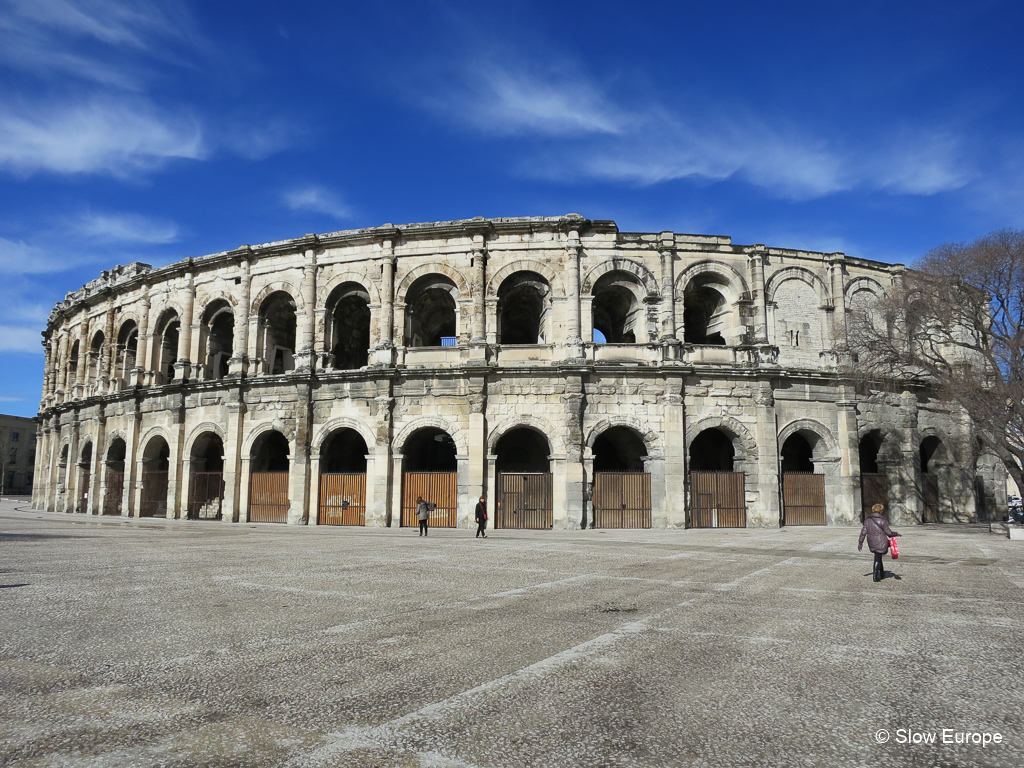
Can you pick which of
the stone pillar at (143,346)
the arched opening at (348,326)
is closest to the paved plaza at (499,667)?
the arched opening at (348,326)

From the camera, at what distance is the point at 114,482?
28391mm

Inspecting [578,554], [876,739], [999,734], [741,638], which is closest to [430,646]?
[741,638]

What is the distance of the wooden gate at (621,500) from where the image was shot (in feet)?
67.7

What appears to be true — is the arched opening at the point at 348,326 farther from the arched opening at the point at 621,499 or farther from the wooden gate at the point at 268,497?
the arched opening at the point at 621,499

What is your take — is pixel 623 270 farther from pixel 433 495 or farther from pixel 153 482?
pixel 153 482

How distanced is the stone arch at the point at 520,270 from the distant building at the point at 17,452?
6422 cm

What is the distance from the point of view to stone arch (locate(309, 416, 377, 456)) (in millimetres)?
21828

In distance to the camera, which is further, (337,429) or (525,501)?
(337,429)

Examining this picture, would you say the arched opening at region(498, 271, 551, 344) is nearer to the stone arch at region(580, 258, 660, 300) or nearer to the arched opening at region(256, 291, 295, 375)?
the stone arch at region(580, 258, 660, 300)

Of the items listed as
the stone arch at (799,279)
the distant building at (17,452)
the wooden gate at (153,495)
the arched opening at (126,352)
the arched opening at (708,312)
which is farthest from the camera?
the distant building at (17,452)

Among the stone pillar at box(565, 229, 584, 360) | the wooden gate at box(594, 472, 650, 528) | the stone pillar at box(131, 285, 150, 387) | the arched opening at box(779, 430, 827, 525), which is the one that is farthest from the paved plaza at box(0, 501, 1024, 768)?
the stone pillar at box(131, 285, 150, 387)

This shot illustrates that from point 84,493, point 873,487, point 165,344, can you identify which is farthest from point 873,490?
point 84,493

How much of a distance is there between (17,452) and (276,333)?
59.5 m

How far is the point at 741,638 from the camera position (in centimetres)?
567
